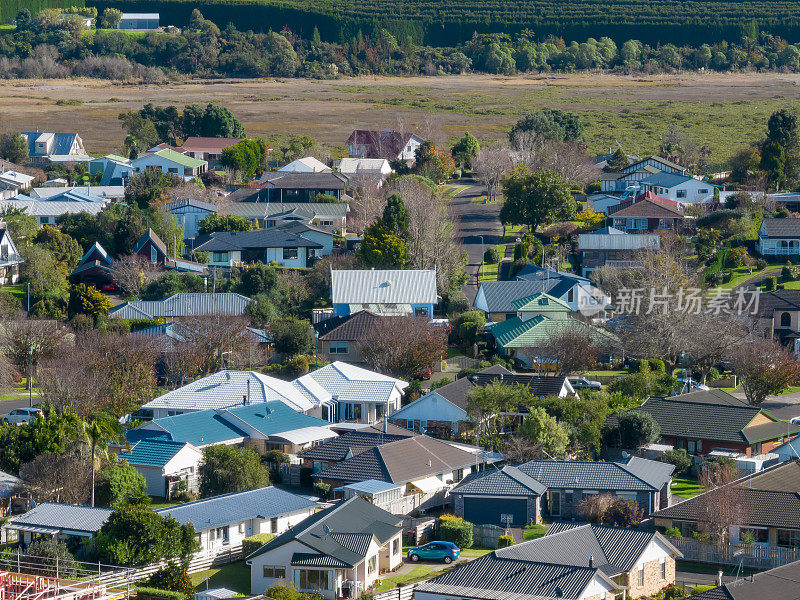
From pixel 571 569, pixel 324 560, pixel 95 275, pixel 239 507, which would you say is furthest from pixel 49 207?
pixel 571 569

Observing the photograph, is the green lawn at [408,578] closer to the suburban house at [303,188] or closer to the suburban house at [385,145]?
the suburban house at [303,188]

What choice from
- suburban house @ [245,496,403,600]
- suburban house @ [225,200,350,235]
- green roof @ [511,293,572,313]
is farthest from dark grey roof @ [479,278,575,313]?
suburban house @ [245,496,403,600]

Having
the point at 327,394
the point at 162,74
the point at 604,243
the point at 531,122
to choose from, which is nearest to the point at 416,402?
the point at 327,394

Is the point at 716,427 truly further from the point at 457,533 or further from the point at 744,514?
the point at 457,533

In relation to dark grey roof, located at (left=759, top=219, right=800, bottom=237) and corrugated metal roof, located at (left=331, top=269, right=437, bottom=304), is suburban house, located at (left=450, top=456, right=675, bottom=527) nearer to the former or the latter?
corrugated metal roof, located at (left=331, top=269, right=437, bottom=304)

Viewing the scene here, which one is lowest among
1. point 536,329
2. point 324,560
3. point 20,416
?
point 20,416

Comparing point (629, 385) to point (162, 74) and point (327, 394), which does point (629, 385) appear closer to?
point (327, 394)

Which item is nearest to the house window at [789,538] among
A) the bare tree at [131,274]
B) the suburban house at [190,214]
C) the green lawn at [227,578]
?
the green lawn at [227,578]
